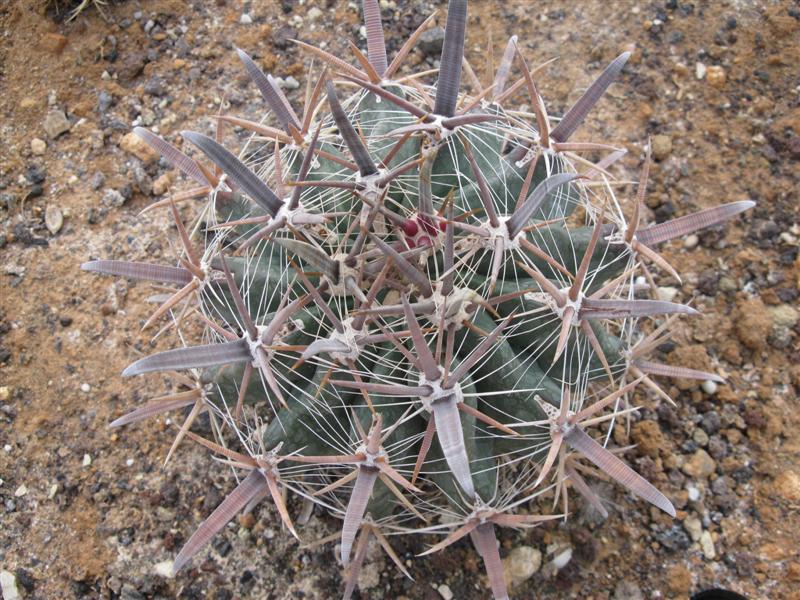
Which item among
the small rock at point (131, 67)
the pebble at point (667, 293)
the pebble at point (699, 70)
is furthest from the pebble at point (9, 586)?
the pebble at point (699, 70)

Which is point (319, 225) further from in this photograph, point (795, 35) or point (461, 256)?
point (795, 35)

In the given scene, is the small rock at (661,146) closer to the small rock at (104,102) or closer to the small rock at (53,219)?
the small rock at (104,102)

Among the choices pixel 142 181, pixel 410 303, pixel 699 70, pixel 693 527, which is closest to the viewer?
pixel 410 303

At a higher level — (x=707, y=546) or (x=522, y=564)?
(x=522, y=564)

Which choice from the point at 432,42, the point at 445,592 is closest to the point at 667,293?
the point at 445,592

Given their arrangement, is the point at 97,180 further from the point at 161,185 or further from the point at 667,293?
the point at 667,293

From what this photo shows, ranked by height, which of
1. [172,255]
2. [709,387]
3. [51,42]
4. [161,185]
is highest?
[51,42]

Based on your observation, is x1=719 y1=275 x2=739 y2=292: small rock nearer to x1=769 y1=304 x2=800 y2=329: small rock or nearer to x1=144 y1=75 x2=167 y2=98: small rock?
x1=769 y1=304 x2=800 y2=329: small rock
